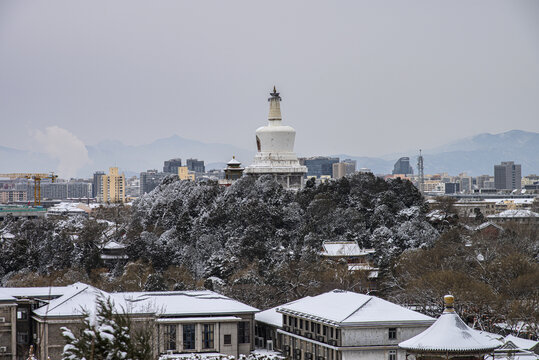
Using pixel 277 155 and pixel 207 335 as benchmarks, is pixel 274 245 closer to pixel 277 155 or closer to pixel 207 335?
pixel 277 155

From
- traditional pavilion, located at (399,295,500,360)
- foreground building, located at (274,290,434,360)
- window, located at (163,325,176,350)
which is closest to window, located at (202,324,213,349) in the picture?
window, located at (163,325,176,350)

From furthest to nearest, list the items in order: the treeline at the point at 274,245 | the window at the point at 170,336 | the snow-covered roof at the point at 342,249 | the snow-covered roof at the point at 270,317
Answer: the snow-covered roof at the point at 342,249
the treeline at the point at 274,245
the snow-covered roof at the point at 270,317
the window at the point at 170,336

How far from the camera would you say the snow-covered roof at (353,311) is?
1702 inches

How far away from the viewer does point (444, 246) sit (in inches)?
2613

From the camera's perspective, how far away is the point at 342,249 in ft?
224

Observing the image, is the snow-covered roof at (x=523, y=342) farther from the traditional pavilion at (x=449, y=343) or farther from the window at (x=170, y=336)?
the traditional pavilion at (x=449, y=343)

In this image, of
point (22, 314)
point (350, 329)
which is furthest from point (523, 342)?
point (22, 314)

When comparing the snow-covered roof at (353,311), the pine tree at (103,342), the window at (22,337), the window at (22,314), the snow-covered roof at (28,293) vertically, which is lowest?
the window at (22,337)

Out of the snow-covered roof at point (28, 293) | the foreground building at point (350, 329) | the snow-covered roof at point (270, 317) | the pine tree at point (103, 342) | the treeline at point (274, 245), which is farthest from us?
the treeline at point (274, 245)

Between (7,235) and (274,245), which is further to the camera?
(7,235)

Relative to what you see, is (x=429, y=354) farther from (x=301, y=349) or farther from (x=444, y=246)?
(x=444, y=246)

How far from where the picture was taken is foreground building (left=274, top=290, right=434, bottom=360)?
141 ft

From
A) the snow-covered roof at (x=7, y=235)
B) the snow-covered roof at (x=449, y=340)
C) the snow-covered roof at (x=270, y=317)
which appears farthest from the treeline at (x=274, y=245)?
the snow-covered roof at (x=449, y=340)

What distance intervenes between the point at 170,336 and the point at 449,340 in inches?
754
